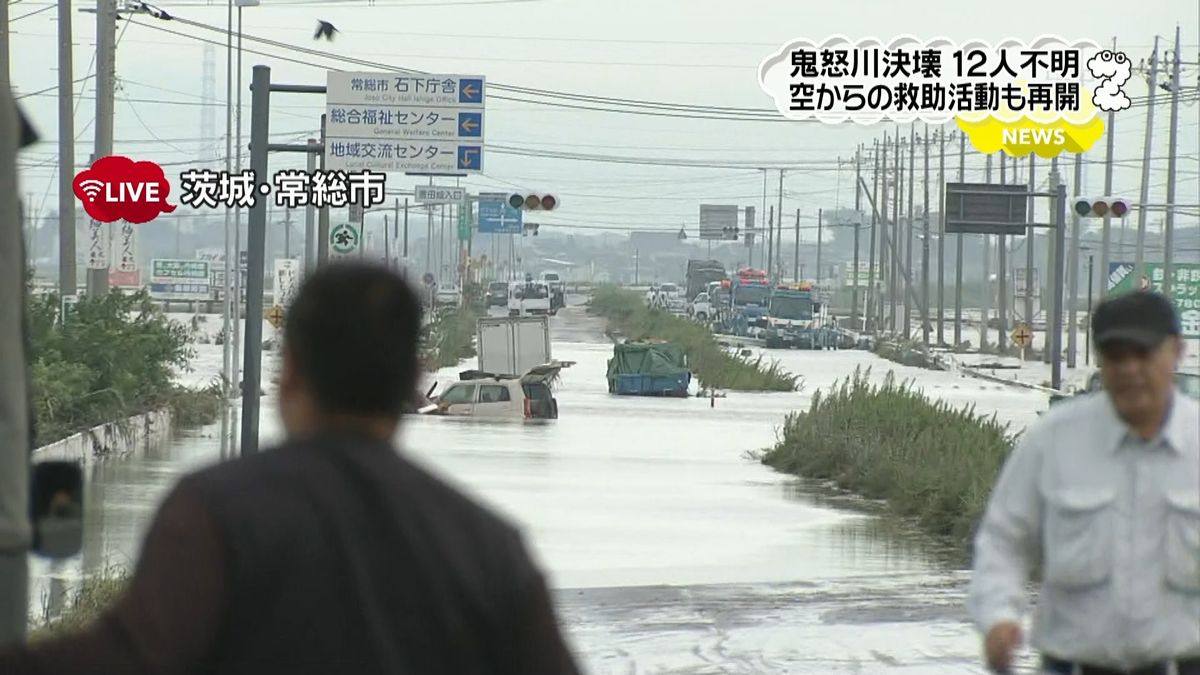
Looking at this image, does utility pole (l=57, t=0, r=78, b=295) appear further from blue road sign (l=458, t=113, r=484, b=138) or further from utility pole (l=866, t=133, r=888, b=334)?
utility pole (l=866, t=133, r=888, b=334)

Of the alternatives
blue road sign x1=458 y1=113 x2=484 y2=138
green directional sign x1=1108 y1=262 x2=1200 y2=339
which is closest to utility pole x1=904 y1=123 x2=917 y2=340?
green directional sign x1=1108 y1=262 x2=1200 y2=339

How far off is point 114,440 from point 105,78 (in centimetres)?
734

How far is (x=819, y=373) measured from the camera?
216ft

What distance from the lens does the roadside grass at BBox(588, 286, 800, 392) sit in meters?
57.3

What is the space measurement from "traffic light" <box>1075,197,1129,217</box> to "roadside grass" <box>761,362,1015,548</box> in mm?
7039

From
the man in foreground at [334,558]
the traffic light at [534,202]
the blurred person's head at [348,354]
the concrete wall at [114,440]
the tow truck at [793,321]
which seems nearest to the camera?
the man in foreground at [334,558]

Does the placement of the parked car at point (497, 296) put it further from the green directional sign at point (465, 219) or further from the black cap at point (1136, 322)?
the black cap at point (1136, 322)

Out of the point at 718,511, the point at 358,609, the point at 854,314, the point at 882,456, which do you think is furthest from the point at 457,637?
the point at 854,314

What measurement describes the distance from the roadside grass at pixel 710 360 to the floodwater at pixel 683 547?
17467mm

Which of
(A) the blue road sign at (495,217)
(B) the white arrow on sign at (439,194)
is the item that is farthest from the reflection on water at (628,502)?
(A) the blue road sign at (495,217)

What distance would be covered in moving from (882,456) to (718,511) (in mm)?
4808

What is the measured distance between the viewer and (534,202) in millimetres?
38406

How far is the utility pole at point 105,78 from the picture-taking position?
34.0 metres

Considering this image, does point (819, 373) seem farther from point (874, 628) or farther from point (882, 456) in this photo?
point (874, 628)
